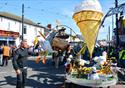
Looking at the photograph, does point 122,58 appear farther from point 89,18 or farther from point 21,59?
point 21,59

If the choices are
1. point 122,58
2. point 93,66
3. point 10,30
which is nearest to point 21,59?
point 93,66

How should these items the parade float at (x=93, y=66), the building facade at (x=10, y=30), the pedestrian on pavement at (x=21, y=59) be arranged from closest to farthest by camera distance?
1. the parade float at (x=93, y=66)
2. the pedestrian on pavement at (x=21, y=59)
3. the building facade at (x=10, y=30)

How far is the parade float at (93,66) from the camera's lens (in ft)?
32.1

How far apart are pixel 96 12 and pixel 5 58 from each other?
1427 centimetres

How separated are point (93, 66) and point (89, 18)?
1.69 m

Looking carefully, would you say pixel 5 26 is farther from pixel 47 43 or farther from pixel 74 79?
pixel 74 79

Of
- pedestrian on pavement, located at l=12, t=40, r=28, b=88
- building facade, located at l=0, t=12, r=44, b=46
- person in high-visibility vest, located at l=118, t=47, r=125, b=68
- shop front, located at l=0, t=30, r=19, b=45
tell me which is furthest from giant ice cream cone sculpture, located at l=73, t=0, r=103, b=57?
shop front, located at l=0, t=30, r=19, b=45

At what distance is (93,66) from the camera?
416 inches

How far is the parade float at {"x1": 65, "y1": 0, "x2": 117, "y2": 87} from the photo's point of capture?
9.79 m

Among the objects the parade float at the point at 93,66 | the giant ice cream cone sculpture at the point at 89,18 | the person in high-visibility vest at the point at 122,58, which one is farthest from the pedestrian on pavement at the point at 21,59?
the person in high-visibility vest at the point at 122,58

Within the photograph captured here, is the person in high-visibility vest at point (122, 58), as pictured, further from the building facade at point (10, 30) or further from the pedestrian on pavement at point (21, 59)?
the building facade at point (10, 30)

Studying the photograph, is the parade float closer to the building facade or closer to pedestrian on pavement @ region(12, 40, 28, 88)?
pedestrian on pavement @ region(12, 40, 28, 88)

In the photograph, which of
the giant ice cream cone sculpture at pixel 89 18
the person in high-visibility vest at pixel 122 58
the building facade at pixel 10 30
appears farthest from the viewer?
the building facade at pixel 10 30

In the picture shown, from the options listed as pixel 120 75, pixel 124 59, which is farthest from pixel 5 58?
pixel 120 75
